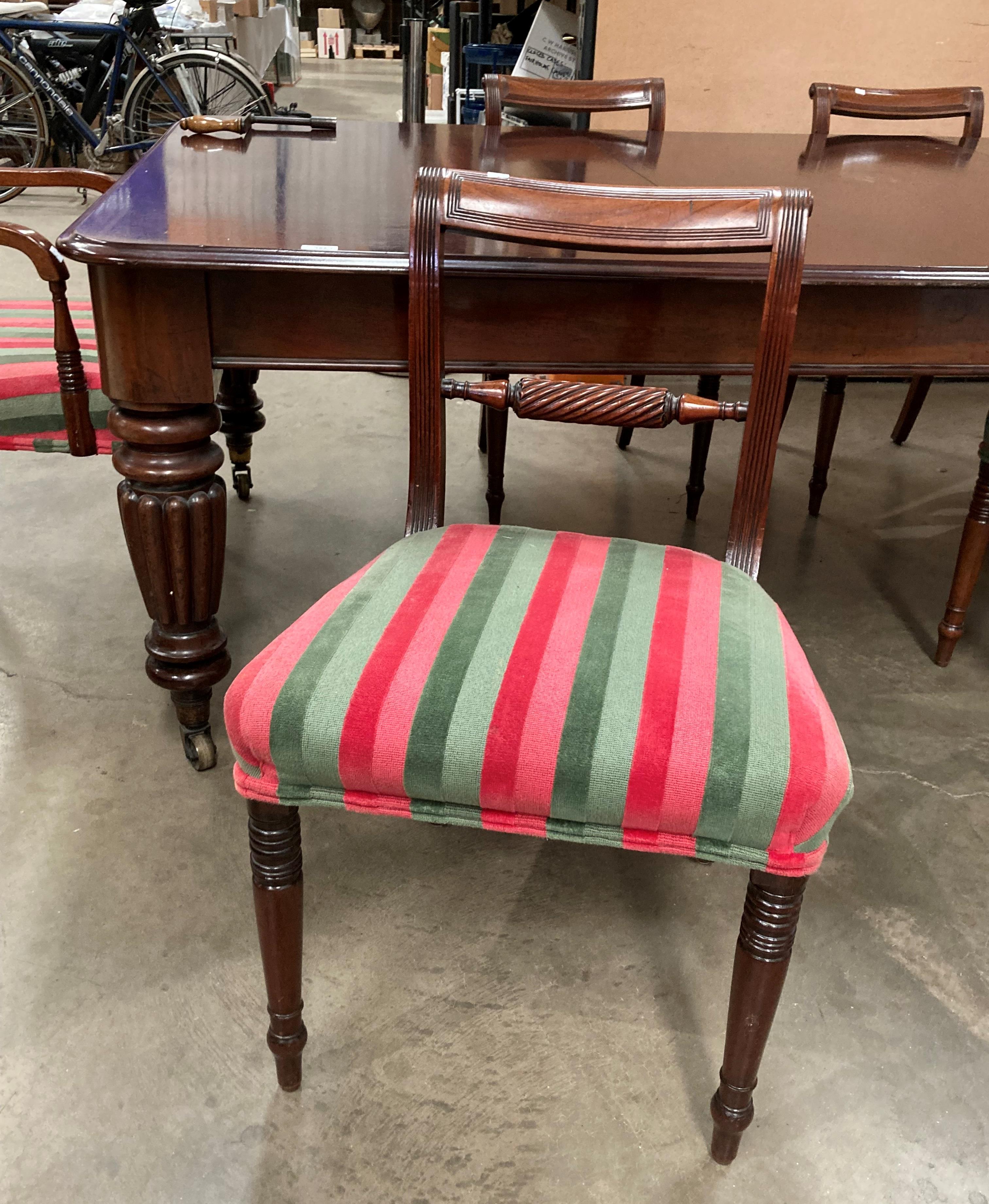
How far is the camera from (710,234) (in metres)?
1.06

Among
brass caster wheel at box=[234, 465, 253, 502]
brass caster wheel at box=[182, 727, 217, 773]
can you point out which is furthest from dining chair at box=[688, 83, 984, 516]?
brass caster wheel at box=[182, 727, 217, 773]

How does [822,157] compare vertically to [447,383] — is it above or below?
above

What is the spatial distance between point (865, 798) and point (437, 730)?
93 cm

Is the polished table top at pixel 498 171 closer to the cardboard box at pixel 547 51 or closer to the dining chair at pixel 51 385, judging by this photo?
the dining chair at pixel 51 385

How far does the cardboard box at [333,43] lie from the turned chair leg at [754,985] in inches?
444

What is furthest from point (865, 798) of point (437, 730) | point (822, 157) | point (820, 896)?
point (822, 157)

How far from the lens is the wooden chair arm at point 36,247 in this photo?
1.34m

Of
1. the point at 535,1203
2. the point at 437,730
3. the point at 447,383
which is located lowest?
the point at 535,1203

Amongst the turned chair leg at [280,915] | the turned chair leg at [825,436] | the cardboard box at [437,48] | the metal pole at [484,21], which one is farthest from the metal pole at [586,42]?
the turned chair leg at [280,915]

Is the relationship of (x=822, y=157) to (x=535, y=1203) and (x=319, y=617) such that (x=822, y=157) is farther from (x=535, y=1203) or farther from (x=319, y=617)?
(x=535, y=1203)

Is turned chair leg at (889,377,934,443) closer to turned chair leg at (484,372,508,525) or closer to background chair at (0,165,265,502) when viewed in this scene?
turned chair leg at (484,372,508,525)

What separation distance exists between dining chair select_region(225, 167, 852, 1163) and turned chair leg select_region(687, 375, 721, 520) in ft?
3.50

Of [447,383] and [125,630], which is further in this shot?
[125,630]

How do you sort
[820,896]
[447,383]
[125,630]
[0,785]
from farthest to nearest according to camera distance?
1. [125,630]
2. [0,785]
3. [820,896]
4. [447,383]
